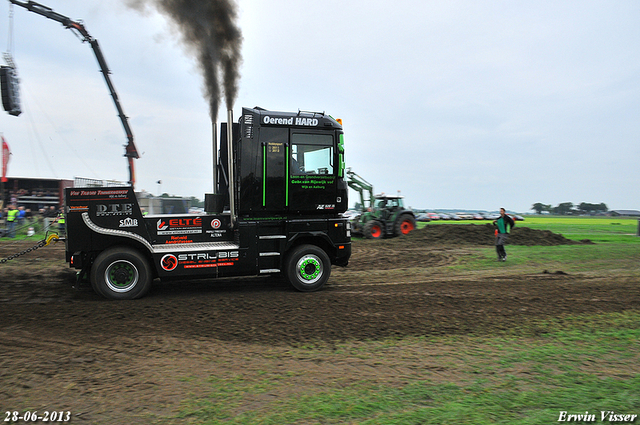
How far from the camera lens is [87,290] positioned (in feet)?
27.1

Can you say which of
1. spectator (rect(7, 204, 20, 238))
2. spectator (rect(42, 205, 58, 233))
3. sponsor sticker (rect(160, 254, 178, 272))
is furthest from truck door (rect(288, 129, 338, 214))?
spectator (rect(7, 204, 20, 238))

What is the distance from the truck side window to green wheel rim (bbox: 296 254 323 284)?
173cm

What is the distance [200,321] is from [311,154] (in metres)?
3.85

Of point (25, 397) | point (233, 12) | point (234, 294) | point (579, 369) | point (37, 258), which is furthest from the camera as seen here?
point (37, 258)

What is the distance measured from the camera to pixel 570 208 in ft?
326

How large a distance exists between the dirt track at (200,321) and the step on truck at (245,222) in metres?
0.57

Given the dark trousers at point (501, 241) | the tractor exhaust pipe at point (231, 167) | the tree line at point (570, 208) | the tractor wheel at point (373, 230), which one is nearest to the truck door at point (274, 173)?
the tractor exhaust pipe at point (231, 167)

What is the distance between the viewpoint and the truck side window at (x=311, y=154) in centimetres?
822

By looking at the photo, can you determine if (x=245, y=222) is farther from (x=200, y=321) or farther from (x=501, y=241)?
(x=501, y=241)

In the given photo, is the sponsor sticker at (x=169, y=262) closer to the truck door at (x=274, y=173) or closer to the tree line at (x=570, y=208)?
the truck door at (x=274, y=173)

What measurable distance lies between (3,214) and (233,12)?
65.5ft

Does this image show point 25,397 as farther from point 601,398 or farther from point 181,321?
point 601,398

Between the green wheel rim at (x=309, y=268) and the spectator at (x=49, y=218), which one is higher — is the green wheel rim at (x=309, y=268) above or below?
below

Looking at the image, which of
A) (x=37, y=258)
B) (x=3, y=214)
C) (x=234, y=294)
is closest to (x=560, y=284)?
(x=234, y=294)
